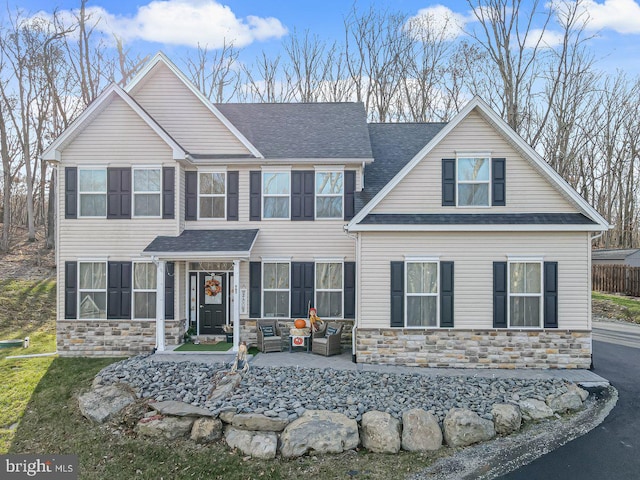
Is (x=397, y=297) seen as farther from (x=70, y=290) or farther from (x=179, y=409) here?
(x=70, y=290)

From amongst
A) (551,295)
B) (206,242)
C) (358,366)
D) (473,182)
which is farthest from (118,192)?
(551,295)

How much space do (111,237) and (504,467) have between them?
1220 centimetres

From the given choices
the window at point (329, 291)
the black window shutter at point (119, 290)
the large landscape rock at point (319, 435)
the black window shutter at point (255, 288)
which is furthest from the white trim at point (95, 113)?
the large landscape rock at point (319, 435)

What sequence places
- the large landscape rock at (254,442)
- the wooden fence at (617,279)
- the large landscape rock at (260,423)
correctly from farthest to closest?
1. the wooden fence at (617,279)
2. the large landscape rock at (260,423)
3. the large landscape rock at (254,442)

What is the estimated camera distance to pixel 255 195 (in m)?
13.6

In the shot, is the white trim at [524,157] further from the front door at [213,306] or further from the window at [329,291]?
the front door at [213,306]

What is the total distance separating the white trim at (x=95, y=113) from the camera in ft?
41.0

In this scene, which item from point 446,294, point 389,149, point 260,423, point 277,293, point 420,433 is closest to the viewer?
point 420,433

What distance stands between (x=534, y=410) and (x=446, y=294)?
12.0ft

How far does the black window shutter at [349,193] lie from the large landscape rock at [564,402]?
7410 millimetres

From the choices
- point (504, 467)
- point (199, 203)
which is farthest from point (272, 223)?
point (504, 467)

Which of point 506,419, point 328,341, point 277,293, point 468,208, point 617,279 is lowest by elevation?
point 506,419

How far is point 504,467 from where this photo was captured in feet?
22.7

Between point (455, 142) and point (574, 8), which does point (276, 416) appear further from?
point (574, 8)
